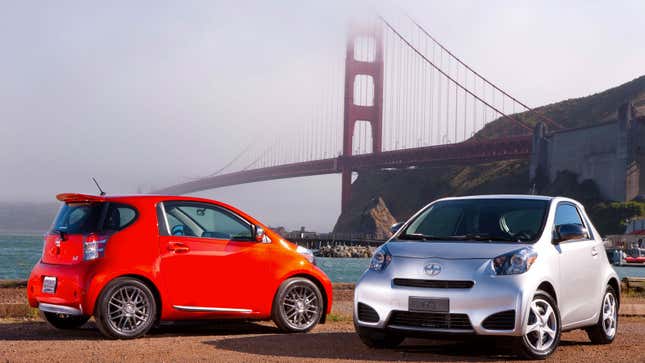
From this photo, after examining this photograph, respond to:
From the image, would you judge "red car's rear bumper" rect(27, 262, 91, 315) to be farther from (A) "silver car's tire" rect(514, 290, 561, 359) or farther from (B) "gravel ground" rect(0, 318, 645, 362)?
(A) "silver car's tire" rect(514, 290, 561, 359)

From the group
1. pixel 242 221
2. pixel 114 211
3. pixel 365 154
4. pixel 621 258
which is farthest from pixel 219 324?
pixel 365 154

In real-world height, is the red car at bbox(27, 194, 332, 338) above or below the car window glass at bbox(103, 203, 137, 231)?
below

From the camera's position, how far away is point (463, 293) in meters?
7.76

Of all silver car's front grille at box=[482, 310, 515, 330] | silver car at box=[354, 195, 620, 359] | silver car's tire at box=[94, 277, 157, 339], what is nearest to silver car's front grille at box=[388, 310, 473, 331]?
silver car at box=[354, 195, 620, 359]

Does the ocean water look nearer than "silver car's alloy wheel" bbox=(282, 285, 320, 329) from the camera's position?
No

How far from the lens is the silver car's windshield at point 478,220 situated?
861cm

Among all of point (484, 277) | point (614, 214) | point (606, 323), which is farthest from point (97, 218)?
point (614, 214)

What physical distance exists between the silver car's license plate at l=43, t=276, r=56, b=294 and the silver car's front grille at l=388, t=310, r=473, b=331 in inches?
131

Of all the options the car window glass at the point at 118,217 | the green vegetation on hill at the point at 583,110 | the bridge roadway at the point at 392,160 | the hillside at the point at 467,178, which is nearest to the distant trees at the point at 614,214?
the bridge roadway at the point at 392,160

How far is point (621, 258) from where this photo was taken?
281 ft

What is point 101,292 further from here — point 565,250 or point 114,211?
point 565,250

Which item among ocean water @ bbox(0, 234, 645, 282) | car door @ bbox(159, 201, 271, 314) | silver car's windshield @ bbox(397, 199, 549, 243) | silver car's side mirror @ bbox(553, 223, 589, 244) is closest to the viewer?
silver car's side mirror @ bbox(553, 223, 589, 244)

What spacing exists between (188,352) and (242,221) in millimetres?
2052

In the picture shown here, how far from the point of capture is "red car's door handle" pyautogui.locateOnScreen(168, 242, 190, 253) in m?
9.28
